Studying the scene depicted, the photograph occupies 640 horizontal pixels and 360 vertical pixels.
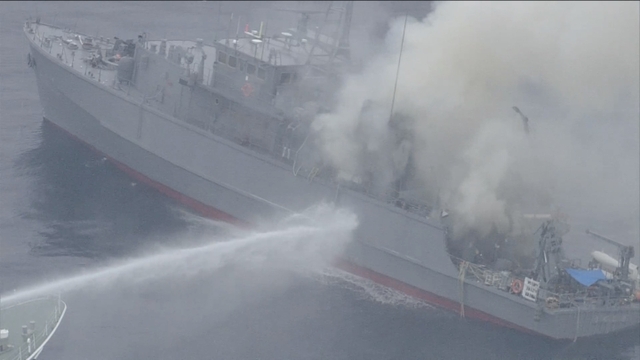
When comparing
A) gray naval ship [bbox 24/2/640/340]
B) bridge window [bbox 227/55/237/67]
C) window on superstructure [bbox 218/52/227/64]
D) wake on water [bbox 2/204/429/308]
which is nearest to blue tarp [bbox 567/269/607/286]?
gray naval ship [bbox 24/2/640/340]

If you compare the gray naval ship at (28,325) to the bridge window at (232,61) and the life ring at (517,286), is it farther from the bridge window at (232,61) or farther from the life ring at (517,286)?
the life ring at (517,286)

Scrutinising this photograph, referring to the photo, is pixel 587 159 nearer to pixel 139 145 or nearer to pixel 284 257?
pixel 284 257

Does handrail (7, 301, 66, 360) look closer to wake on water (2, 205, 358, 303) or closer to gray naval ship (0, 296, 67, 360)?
gray naval ship (0, 296, 67, 360)

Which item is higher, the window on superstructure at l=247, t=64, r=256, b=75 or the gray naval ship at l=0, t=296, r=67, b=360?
the window on superstructure at l=247, t=64, r=256, b=75

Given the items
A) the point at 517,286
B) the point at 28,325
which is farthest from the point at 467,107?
the point at 28,325

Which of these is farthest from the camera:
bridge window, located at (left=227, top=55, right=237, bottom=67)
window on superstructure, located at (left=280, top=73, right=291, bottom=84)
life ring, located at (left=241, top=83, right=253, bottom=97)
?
bridge window, located at (left=227, top=55, right=237, bottom=67)

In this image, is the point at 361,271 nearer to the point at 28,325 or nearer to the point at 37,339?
the point at 28,325
